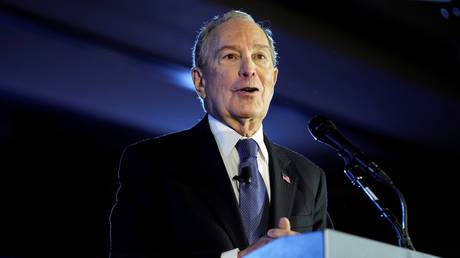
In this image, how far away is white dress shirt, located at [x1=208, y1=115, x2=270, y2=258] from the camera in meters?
1.77

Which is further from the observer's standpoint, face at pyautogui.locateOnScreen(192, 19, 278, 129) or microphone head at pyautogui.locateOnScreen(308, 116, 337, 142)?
face at pyautogui.locateOnScreen(192, 19, 278, 129)

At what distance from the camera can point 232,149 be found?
182cm

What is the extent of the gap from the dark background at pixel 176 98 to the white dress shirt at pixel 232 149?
1.96 metres

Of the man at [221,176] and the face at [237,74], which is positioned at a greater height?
the face at [237,74]

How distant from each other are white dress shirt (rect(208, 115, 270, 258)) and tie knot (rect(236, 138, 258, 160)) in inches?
1.0

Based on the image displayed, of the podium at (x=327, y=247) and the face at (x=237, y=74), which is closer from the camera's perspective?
the podium at (x=327, y=247)

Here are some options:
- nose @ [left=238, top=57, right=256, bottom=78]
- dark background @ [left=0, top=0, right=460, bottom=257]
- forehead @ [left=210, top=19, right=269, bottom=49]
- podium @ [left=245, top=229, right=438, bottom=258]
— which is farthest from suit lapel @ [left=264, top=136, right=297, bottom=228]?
dark background @ [left=0, top=0, right=460, bottom=257]

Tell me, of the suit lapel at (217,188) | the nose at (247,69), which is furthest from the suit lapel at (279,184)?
the nose at (247,69)

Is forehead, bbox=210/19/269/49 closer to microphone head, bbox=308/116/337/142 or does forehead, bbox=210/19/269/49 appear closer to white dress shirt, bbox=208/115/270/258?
white dress shirt, bbox=208/115/270/258

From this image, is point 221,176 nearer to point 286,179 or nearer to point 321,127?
point 286,179

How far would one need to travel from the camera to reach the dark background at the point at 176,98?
12.6 feet

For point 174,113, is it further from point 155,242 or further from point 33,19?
point 155,242

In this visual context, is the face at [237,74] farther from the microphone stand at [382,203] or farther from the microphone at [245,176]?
the microphone stand at [382,203]


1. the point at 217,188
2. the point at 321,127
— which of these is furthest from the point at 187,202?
the point at 321,127
